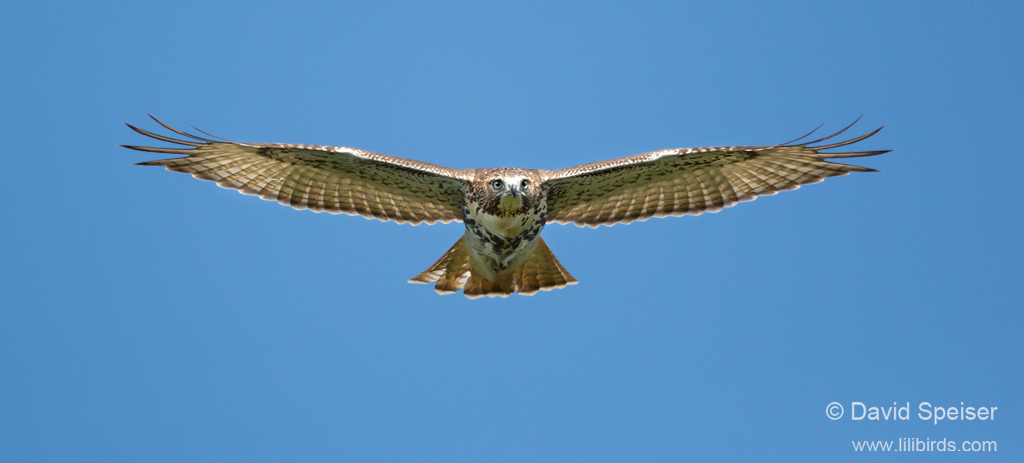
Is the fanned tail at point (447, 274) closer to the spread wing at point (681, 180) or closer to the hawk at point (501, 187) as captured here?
the hawk at point (501, 187)

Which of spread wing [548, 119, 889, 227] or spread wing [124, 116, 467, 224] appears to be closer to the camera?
spread wing [124, 116, 467, 224]

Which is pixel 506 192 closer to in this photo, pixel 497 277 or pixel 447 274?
pixel 497 277

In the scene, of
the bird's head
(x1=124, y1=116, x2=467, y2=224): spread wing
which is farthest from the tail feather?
the bird's head

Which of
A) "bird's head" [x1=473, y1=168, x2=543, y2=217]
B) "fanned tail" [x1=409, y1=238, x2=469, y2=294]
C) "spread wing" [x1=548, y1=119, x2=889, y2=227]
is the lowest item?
"fanned tail" [x1=409, y1=238, x2=469, y2=294]

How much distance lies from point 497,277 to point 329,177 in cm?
253

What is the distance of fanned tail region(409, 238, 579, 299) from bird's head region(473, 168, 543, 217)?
Answer: 1616 mm

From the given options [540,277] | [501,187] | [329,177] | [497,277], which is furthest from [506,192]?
[329,177]

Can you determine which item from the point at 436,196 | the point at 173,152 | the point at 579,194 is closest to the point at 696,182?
the point at 579,194

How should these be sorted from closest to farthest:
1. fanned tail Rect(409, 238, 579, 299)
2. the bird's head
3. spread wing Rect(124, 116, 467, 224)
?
the bird's head → spread wing Rect(124, 116, 467, 224) → fanned tail Rect(409, 238, 579, 299)

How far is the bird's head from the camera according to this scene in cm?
955

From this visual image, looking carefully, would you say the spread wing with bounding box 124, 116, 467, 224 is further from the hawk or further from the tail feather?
the tail feather

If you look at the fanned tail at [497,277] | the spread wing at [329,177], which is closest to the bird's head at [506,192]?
the spread wing at [329,177]

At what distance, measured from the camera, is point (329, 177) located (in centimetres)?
1094

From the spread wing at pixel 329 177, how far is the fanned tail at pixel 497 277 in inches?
23.4
